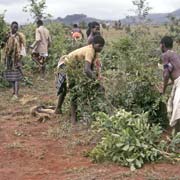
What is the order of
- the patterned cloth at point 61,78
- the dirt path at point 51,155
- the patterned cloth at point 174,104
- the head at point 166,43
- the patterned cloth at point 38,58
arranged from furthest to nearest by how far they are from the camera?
the patterned cloth at point 38,58
the patterned cloth at point 61,78
the head at point 166,43
the patterned cloth at point 174,104
the dirt path at point 51,155

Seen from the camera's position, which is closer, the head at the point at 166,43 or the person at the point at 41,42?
the head at the point at 166,43

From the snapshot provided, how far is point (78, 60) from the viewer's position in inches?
305

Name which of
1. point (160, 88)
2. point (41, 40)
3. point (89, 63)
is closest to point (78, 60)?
point (89, 63)

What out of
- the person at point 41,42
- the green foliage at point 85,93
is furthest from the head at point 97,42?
the person at point 41,42

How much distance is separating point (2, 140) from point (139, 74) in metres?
2.11

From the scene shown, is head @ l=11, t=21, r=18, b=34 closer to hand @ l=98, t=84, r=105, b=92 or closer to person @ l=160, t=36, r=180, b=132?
hand @ l=98, t=84, r=105, b=92

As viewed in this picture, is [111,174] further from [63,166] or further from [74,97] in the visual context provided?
[74,97]

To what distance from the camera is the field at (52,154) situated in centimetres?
554

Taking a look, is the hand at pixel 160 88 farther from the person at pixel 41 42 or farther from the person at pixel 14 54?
the person at pixel 41 42

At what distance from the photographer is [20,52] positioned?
10523 mm

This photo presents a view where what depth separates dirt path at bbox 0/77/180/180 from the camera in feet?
18.2

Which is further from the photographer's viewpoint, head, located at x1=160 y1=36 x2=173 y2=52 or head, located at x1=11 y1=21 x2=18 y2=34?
head, located at x1=11 y1=21 x2=18 y2=34

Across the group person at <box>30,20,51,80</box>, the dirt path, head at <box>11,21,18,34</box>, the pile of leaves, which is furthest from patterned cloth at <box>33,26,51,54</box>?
the pile of leaves

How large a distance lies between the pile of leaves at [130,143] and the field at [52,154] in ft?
0.32
